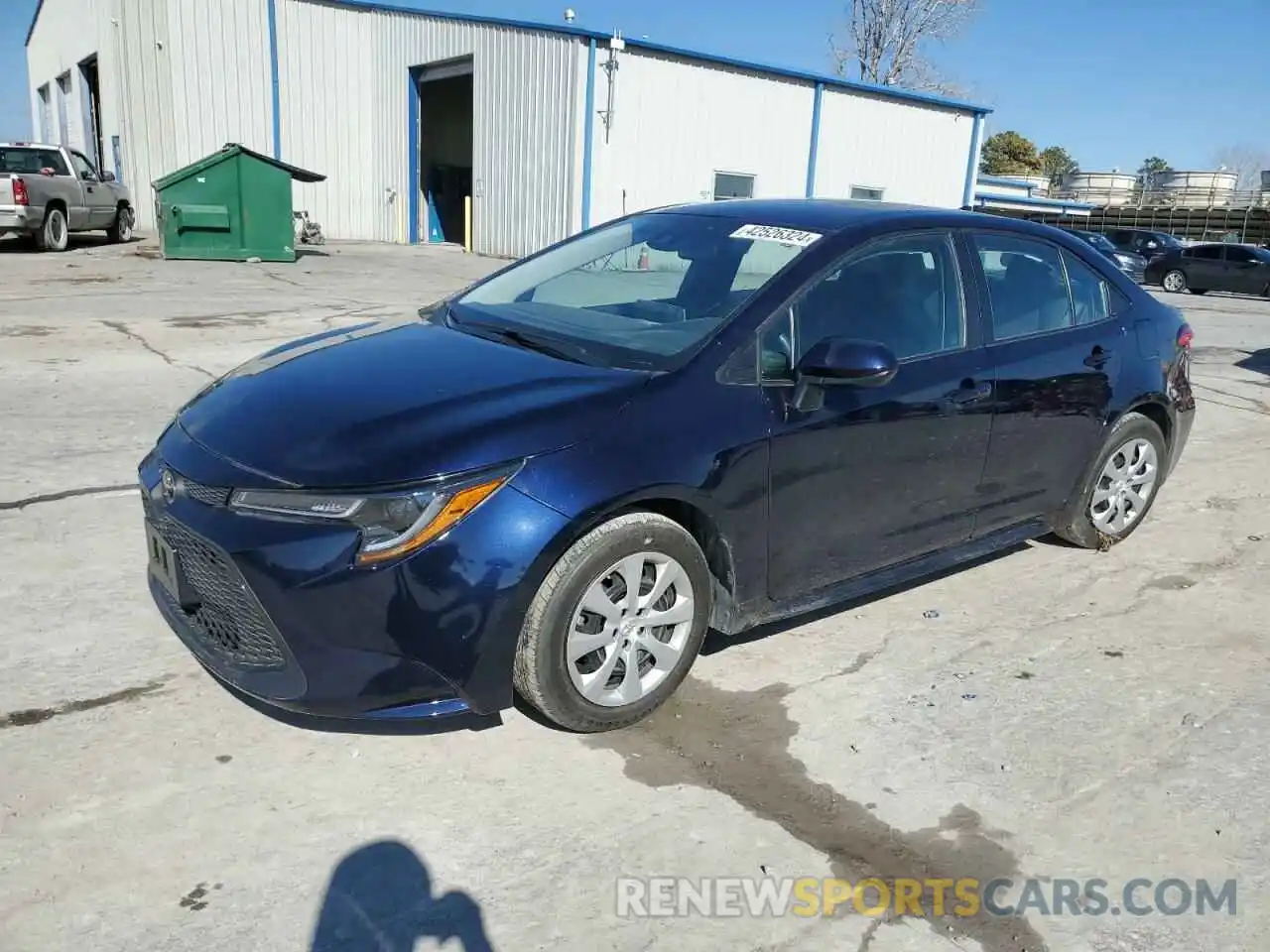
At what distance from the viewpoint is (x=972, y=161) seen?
28.5 metres

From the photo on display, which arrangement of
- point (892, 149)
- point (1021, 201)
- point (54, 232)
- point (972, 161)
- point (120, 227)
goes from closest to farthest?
point (54, 232) < point (120, 227) < point (892, 149) < point (972, 161) < point (1021, 201)

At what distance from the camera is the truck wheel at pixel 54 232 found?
17.9 metres

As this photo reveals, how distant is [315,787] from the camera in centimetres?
Result: 280

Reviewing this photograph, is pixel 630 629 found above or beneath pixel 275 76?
beneath

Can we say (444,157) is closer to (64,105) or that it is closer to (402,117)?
(402,117)

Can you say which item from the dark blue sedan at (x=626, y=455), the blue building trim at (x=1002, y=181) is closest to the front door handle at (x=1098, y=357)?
the dark blue sedan at (x=626, y=455)

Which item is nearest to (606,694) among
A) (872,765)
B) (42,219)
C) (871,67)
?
(872,765)

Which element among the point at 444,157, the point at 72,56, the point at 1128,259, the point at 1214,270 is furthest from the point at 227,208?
the point at 1214,270

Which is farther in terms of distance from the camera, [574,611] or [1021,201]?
[1021,201]

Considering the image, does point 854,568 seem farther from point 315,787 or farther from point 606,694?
point 315,787

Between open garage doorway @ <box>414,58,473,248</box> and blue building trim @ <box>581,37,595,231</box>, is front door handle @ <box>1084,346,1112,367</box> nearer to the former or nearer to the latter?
blue building trim @ <box>581,37,595,231</box>

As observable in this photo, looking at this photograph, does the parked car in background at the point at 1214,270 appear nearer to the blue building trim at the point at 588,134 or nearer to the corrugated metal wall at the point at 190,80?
the blue building trim at the point at 588,134

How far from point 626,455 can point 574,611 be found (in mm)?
475

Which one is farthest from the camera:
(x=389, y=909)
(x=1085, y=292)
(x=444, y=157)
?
(x=444, y=157)
